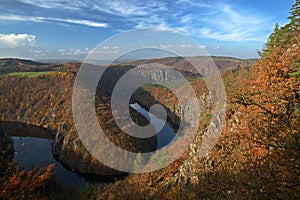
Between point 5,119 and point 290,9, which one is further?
point 5,119

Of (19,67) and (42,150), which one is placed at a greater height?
(19,67)

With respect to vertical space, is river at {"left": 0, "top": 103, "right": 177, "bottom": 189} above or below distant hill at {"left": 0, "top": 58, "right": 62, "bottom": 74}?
below

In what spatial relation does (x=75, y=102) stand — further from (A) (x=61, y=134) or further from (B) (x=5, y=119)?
(B) (x=5, y=119)

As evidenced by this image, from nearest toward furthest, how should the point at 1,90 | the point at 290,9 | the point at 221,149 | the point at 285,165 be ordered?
the point at 285,165, the point at 221,149, the point at 290,9, the point at 1,90

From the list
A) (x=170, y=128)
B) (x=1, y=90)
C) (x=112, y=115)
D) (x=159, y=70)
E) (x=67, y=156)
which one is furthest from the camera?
(x=159, y=70)

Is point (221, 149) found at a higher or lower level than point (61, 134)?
higher

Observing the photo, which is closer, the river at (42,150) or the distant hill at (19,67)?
the river at (42,150)

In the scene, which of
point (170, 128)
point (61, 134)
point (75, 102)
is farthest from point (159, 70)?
point (61, 134)

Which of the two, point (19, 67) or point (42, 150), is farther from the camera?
point (19, 67)

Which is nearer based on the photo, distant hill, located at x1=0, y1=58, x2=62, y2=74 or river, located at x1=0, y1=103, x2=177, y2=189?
river, located at x1=0, y1=103, x2=177, y2=189

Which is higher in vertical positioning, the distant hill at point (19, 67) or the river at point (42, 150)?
the distant hill at point (19, 67)

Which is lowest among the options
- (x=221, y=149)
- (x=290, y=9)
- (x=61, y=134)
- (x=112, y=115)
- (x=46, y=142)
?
(x=46, y=142)
